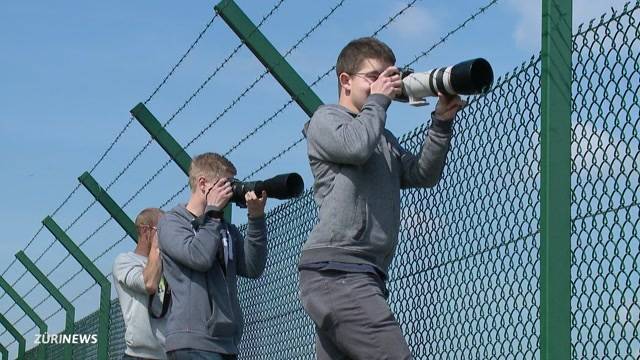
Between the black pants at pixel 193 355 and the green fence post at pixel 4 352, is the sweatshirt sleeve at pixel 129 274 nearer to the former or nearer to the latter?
the black pants at pixel 193 355

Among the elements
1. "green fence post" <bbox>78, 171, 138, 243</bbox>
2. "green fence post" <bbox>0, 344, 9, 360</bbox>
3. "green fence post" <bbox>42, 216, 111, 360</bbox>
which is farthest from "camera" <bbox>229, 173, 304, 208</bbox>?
"green fence post" <bbox>0, 344, 9, 360</bbox>

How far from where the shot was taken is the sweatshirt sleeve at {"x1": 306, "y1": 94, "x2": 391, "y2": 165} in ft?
11.6

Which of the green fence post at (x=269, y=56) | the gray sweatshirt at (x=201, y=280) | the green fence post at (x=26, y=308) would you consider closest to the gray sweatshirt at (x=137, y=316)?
the gray sweatshirt at (x=201, y=280)

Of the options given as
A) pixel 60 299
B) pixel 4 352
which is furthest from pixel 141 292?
pixel 4 352

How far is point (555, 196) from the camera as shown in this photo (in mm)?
3729

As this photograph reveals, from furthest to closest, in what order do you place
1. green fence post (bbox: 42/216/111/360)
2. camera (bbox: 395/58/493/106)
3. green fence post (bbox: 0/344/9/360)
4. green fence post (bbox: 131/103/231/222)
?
1. green fence post (bbox: 0/344/9/360)
2. green fence post (bbox: 42/216/111/360)
3. green fence post (bbox: 131/103/231/222)
4. camera (bbox: 395/58/493/106)

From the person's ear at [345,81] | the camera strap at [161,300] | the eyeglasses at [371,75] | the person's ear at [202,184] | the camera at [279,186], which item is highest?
the person's ear at [202,184]

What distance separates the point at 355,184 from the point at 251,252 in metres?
1.49

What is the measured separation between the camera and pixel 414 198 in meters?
4.92

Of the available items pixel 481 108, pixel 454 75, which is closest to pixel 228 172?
pixel 481 108

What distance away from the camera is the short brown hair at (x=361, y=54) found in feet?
12.4

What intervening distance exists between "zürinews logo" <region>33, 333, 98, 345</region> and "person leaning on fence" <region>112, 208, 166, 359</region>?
5.28m

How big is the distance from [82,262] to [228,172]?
18.4ft

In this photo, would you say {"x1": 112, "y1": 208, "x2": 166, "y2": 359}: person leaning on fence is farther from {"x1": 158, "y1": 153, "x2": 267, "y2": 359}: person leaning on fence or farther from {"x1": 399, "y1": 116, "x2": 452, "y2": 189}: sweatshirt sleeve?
{"x1": 399, "y1": 116, "x2": 452, "y2": 189}: sweatshirt sleeve
